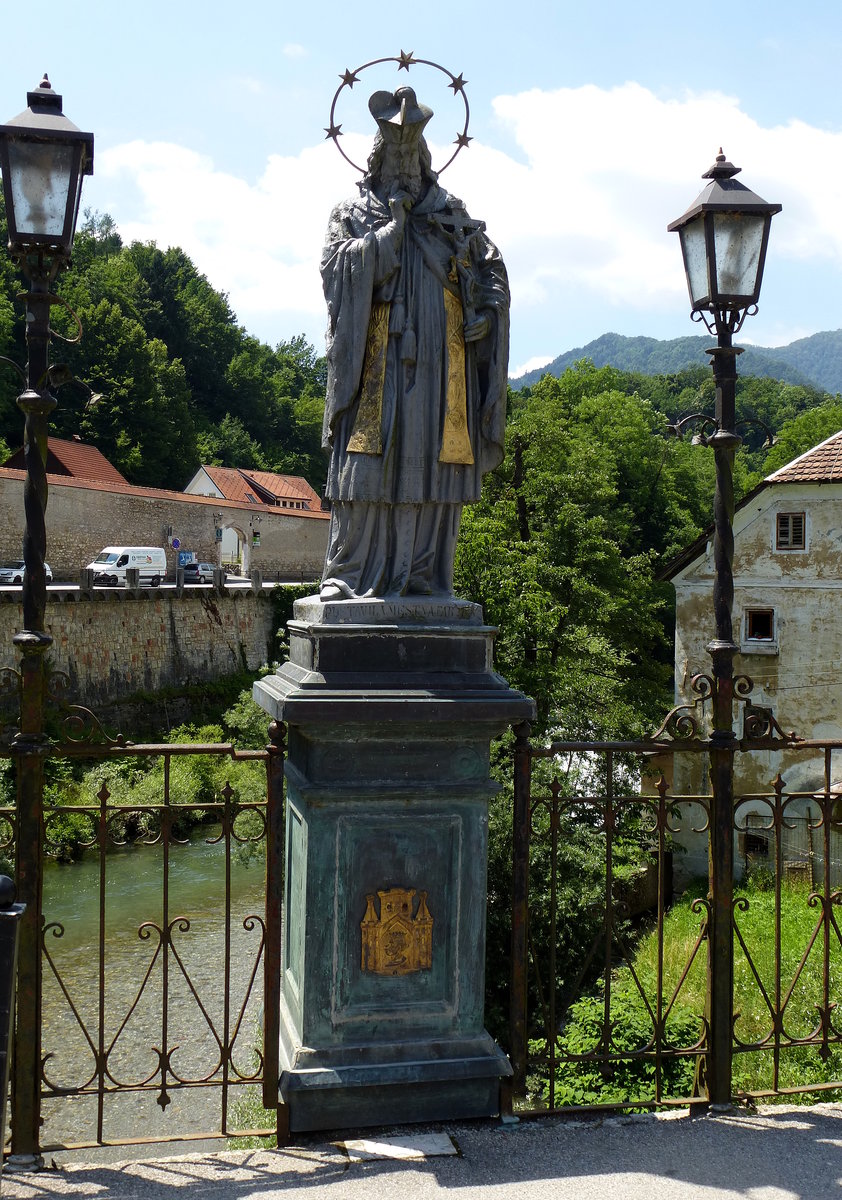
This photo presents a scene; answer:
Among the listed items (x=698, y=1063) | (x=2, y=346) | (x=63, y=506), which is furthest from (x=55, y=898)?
(x=2, y=346)

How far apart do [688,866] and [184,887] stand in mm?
9771

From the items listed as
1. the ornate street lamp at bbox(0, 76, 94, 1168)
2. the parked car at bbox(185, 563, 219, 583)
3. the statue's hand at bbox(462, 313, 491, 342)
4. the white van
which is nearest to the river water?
the ornate street lamp at bbox(0, 76, 94, 1168)

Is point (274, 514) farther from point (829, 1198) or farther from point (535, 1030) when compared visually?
point (829, 1198)

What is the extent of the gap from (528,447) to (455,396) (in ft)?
68.9

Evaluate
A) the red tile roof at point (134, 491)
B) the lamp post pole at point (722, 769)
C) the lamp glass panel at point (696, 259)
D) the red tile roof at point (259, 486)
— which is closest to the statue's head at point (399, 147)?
the lamp glass panel at point (696, 259)

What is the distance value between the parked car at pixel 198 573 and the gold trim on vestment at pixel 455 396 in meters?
31.2

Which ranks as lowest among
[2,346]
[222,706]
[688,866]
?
[688,866]

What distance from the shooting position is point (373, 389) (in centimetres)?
439

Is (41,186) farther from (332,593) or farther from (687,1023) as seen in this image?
(687,1023)

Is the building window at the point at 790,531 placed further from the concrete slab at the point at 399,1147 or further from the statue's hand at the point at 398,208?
the concrete slab at the point at 399,1147

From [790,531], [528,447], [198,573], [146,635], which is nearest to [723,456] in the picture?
[790,531]

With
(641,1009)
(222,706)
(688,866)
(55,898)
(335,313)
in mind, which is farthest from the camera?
(222,706)

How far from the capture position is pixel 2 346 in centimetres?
3931

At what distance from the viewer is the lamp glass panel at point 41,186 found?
3961 millimetres
